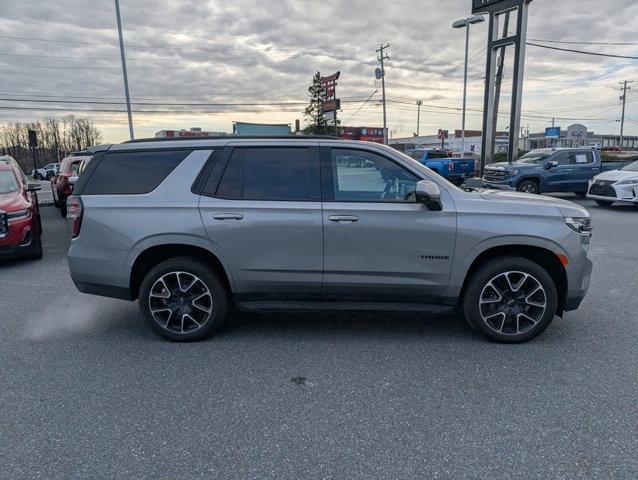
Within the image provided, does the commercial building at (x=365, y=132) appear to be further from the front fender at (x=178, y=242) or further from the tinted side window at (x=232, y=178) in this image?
the front fender at (x=178, y=242)

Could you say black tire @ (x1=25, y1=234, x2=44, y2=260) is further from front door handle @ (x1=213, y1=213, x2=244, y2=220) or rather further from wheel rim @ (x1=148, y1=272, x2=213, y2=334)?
front door handle @ (x1=213, y1=213, x2=244, y2=220)

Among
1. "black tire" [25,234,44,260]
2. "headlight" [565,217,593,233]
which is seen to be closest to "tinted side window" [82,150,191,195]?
"headlight" [565,217,593,233]

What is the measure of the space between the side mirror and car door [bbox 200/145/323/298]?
2.84ft

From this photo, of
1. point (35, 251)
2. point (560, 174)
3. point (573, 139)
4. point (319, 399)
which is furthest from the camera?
point (573, 139)

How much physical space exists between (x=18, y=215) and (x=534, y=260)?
24.3 feet

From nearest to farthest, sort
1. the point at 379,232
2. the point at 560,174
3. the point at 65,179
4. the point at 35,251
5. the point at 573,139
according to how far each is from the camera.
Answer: the point at 379,232, the point at 35,251, the point at 65,179, the point at 560,174, the point at 573,139

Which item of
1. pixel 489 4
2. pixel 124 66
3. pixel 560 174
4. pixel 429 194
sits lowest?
pixel 560 174

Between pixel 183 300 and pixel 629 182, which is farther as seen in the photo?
pixel 629 182

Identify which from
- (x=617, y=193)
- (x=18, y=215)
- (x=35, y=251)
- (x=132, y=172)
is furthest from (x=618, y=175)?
(x=18, y=215)

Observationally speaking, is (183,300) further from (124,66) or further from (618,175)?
(124,66)

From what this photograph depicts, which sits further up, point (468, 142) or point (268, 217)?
point (468, 142)

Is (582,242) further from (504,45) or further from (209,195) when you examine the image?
(504,45)

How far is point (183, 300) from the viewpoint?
4297 millimetres

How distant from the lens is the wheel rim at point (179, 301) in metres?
4.26
